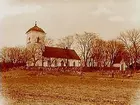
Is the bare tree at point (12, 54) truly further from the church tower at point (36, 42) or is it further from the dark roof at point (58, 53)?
the dark roof at point (58, 53)

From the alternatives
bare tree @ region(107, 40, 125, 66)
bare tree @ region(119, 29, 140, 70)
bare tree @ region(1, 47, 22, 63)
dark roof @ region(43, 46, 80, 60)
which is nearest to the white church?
dark roof @ region(43, 46, 80, 60)

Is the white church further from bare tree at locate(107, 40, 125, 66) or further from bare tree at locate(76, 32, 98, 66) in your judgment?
bare tree at locate(107, 40, 125, 66)

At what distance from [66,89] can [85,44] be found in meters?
0.64

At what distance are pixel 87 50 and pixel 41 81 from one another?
75cm

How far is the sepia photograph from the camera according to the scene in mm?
4836

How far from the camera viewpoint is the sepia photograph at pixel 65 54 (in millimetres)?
4836

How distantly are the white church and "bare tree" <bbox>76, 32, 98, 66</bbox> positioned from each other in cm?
9

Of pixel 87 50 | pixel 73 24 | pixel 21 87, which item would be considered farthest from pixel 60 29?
pixel 21 87

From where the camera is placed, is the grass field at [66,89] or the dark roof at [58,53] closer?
the grass field at [66,89]

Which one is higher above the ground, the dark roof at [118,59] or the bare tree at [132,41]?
the bare tree at [132,41]

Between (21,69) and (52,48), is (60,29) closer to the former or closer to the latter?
(52,48)

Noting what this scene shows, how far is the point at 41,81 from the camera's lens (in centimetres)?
542

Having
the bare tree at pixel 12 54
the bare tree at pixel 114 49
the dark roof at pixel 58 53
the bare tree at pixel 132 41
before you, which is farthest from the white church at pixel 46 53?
the bare tree at pixel 132 41

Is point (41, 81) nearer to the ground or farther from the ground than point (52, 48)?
nearer to the ground
